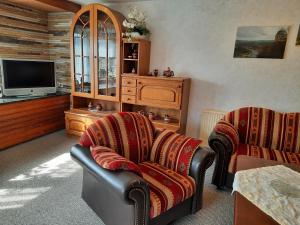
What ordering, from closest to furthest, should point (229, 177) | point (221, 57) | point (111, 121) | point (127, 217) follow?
point (127, 217)
point (111, 121)
point (229, 177)
point (221, 57)

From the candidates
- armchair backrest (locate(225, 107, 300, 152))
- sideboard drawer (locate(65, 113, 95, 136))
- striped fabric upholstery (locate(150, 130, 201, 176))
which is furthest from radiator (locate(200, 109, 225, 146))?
sideboard drawer (locate(65, 113, 95, 136))

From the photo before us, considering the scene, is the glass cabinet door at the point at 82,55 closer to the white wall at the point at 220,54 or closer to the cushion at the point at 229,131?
the white wall at the point at 220,54

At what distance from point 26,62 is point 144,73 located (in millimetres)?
1883

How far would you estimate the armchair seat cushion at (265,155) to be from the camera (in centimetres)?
222

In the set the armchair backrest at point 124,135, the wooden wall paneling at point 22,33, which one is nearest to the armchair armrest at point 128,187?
the armchair backrest at point 124,135

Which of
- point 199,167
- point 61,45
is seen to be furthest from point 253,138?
point 61,45

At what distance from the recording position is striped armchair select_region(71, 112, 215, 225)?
1.42 metres

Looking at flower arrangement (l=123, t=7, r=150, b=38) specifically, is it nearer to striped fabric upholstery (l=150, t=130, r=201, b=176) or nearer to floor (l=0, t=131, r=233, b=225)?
striped fabric upholstery (l=150, t=130, r=201, b=176)

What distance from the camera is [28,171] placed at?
2.56 m

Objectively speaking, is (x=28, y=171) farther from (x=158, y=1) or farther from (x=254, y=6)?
(x=254, y=6)

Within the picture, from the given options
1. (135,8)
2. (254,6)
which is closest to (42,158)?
(135,8)

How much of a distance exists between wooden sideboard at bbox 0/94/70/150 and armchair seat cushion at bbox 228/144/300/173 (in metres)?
2.99

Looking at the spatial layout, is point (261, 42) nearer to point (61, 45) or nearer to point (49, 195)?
point (49, 195)

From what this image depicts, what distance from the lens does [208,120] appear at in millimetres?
3225
